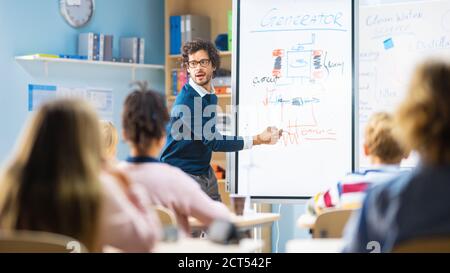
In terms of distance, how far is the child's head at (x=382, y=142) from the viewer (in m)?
2.73

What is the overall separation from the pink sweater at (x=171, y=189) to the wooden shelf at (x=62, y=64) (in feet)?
10.6

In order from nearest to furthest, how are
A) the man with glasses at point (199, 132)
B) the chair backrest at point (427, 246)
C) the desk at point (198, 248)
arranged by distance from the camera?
the chair backrest at point (427, 246), the desk at point (198, 248), the man with glasses at point (199, 132)

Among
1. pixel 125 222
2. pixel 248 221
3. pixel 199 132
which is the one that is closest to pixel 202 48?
pixel 199 132

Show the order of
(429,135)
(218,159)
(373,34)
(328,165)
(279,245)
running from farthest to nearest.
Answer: (218,159) < (279,245) < (373,34) < (328,165) < (429,135)

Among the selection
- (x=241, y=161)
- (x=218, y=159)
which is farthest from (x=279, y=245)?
(x=241, y=161)

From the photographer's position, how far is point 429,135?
2043 millimetres

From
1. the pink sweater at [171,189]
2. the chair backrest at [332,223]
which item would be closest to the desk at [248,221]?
the pink sweater at [171,189]

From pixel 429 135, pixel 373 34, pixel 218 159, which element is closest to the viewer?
pixel 429 135

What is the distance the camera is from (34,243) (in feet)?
6.51

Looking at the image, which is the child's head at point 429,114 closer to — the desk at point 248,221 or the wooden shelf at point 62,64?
the desk at point 248,221

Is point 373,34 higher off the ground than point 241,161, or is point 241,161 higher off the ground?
point 373,34

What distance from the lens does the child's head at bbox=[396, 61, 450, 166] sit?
2.04 meters

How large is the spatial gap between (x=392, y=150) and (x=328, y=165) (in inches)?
72.3
